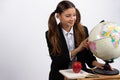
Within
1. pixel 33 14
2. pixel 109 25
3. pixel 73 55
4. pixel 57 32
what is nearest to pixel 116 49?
pixel 109 25

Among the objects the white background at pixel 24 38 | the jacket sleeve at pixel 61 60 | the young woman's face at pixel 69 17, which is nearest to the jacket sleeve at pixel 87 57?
the jacket sleeve at pixel 61 60

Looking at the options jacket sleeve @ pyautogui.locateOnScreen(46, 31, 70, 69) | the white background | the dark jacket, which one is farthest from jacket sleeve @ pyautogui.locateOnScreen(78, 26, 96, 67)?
the white background

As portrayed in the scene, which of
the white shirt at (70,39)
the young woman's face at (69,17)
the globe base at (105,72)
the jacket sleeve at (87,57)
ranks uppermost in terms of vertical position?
the young woman's face at (69,17)

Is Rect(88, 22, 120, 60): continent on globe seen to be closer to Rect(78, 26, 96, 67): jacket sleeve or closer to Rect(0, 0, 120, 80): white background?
Rect(78, 26, 96, 67): jacket sleeve

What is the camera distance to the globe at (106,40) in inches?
59.3

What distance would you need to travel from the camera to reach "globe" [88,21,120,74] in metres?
1.51

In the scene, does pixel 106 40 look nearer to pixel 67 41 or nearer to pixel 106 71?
pixel 106 71

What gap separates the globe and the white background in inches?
45.3

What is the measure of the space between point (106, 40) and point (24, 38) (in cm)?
126

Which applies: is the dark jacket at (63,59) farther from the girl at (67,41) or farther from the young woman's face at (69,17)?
the young woman's face at (69,17)

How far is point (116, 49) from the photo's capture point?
152 centimetres

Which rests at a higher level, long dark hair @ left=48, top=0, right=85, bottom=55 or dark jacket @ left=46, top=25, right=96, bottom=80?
long dark hair @ left=48, top=0, right=85, bottom=55

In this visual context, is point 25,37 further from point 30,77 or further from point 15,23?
point 30,77

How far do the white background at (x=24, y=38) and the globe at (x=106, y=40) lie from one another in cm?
115
